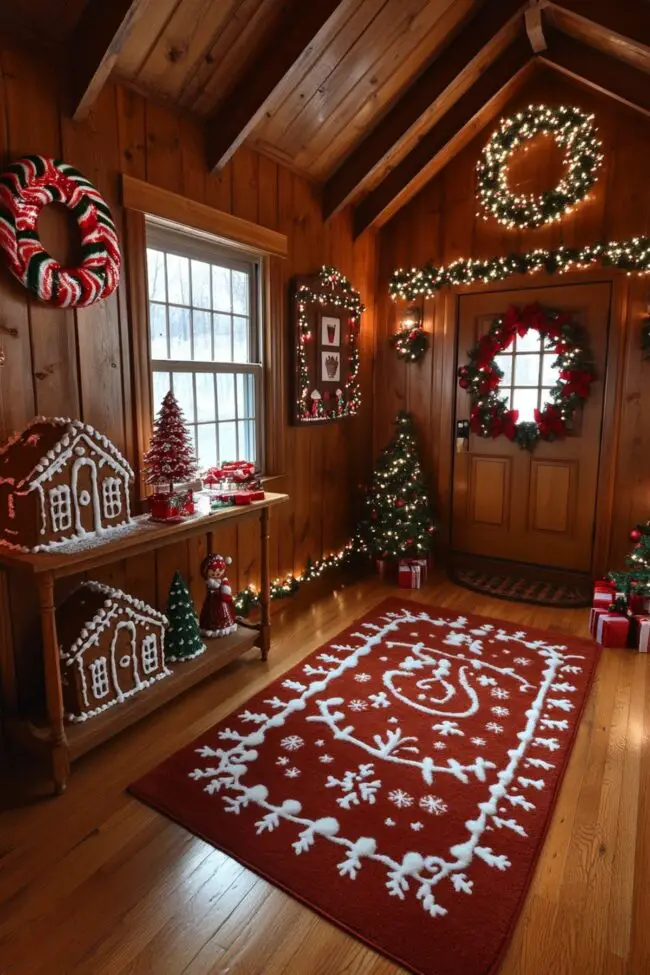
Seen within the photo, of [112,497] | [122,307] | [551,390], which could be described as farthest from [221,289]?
[551,390]

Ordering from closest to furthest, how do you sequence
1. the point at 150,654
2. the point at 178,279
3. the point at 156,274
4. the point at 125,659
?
the point at 125,659, the point at 150,654, the point at 156,274, the point at 178,279

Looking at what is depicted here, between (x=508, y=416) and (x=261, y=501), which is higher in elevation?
(x=508, y=416)

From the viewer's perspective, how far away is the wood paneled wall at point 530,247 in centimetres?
369

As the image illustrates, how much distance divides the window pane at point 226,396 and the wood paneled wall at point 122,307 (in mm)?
343

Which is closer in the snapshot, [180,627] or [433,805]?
[433,805]

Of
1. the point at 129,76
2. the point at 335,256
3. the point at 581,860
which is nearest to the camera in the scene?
the point at 581,860

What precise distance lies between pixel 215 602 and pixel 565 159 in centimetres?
353

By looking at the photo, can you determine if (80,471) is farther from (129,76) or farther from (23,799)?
(129,76)

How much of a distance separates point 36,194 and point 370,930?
2.59 m

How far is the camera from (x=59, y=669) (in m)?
2.08

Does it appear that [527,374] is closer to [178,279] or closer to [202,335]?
[202,335]

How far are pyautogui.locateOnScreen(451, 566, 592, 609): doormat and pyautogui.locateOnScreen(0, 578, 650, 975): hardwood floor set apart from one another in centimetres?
153

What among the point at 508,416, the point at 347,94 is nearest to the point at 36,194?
the point at 347,94

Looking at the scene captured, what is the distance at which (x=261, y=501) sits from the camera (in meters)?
2.93
